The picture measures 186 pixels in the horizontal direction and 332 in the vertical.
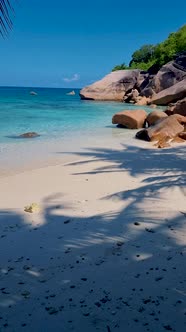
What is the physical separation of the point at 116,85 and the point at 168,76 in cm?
862

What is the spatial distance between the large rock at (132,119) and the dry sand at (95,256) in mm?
10628

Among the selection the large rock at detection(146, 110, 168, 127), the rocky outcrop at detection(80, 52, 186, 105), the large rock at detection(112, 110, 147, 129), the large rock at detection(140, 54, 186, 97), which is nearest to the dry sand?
the large rock at detection(146, 110, 168, 127)

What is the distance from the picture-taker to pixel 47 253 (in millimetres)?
3887

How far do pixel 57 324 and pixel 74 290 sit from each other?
0.47 m

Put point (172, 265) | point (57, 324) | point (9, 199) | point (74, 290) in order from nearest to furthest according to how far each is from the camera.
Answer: point (57, 324) → point (74, 290) → point (172, 265) → point (9, 199)

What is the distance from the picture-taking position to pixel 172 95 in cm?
3372

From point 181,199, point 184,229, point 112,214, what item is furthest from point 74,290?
point 181,199

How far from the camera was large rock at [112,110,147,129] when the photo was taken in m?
17.5

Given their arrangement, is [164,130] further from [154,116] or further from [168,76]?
[168,76]

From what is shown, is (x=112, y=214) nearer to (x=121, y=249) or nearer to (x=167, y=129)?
(x=121, y=249)

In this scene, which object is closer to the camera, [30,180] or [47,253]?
[47,253]

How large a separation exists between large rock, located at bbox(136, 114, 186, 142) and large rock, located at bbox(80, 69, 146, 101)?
3145cm

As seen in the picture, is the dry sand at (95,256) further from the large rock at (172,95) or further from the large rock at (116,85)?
the large rock at (116,85)

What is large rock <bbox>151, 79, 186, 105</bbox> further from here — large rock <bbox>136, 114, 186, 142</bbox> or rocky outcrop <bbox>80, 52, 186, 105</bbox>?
large rock <bbox>136, 114, 186, 142</bbox>
